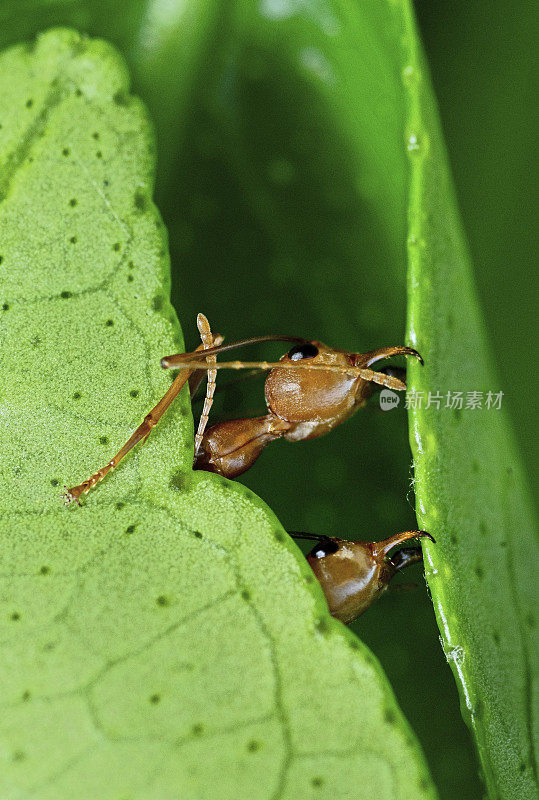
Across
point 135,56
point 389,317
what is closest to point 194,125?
point 135,56

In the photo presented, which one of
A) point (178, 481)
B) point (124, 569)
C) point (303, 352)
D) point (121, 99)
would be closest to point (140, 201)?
point (121, 99)

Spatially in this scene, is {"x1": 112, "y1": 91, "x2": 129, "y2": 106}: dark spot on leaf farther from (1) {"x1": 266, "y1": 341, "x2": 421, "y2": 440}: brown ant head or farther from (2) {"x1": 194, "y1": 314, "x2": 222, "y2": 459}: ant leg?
(1) {"x1": 266, "y1": 341, "x2": 421, "y2": 440}: brown ant head

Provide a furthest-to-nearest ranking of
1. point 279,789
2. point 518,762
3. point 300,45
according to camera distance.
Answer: point 300,45, point 518,762, point 279,789

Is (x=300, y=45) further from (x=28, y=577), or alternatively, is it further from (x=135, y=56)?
(x=28, y=577)

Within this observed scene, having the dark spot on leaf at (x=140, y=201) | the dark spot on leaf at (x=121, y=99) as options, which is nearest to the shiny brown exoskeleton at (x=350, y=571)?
the dark spot on leaf at (x=140, y=201)

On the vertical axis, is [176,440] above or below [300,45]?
below

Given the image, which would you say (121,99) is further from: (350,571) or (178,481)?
(350,571)

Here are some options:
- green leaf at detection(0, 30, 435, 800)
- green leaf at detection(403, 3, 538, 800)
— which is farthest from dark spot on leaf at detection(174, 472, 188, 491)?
green leaf at detection(403, 3, 538, 800)
